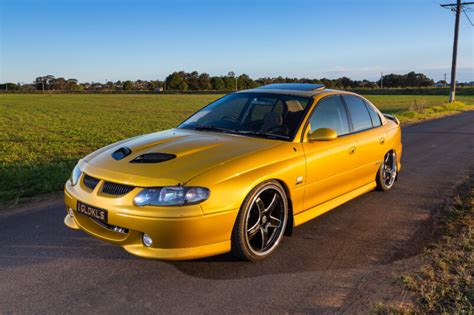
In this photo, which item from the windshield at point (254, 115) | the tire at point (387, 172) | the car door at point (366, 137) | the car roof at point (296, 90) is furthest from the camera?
the tire at point (387, 172)

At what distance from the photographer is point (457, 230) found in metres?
4.30

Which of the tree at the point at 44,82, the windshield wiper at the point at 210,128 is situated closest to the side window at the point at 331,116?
the windshield wiper at the point at 210,128

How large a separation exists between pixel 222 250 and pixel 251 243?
47 cm

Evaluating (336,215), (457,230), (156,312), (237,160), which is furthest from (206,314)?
(457,230)

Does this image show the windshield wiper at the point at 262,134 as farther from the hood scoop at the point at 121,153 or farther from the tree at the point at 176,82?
the tree at the point at 176,82

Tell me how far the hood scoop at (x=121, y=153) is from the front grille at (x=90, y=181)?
27 centimetres

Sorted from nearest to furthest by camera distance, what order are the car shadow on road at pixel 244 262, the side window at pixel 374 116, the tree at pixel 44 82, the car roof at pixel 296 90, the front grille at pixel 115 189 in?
the front grille at pixel 115 189, the car shadow on road at pixel 244 262, the car roof at pixel 296 90, the side window at pixel 374 116, the tree at pixel 44 82

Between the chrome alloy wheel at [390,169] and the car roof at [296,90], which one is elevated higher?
the car roof at [296,90]

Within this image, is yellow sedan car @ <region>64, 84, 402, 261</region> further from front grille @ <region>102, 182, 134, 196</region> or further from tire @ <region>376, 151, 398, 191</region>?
tire @ <region>376, 151, 398, 191</region>

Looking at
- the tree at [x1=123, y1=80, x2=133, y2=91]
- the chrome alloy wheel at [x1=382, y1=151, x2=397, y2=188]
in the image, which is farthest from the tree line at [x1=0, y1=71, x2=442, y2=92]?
the chrome alloy wheel at [x1=382, y1=151, x2=397, y2=188]

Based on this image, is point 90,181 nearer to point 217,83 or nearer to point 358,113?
point 358,113

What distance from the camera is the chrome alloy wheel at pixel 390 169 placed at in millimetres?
5895

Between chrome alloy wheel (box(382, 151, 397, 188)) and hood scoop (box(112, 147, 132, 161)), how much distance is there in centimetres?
368

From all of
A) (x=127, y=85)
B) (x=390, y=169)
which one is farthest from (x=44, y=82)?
(x=390, y=169)
